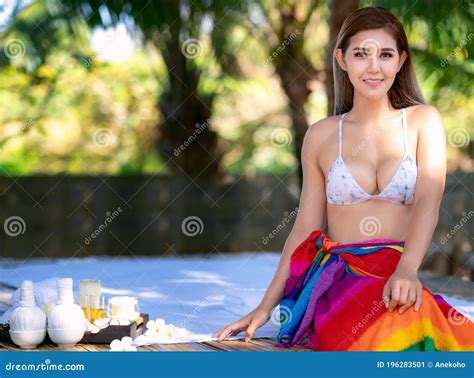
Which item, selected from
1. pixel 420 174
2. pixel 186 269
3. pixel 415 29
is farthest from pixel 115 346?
pixel 415 29

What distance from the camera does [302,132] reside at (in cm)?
636

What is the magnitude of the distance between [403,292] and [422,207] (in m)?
0.25

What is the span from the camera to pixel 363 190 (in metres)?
2.32

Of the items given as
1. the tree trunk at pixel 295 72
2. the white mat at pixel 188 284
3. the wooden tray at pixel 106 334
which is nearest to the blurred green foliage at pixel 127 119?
the tree trunk at pixel 295 72

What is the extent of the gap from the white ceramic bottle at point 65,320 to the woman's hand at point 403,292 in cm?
86

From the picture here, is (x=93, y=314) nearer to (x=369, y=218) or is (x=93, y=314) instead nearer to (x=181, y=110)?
(x=369, y=218)

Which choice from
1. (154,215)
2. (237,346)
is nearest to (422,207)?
(237,346)

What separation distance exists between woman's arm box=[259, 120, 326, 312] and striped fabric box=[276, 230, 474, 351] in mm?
30

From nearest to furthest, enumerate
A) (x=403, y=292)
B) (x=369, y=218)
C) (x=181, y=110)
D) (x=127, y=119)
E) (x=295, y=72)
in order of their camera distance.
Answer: (x=403, y=292) < (x=369, y=218) < (x=295, y=72) < (x=181, y=110) < (x=127, y=119)

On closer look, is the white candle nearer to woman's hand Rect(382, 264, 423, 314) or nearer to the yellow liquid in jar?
the yellow liquid in jar

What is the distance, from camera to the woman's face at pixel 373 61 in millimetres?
2322

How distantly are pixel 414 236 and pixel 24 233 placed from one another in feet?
16.8

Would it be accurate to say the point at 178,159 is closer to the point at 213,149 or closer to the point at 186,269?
the point at 213,149

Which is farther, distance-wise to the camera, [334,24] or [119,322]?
[334,24]
